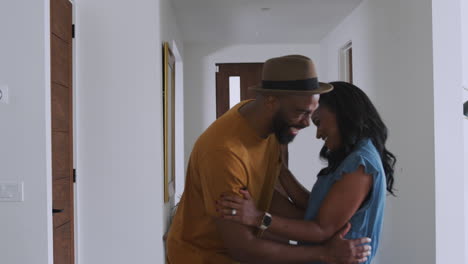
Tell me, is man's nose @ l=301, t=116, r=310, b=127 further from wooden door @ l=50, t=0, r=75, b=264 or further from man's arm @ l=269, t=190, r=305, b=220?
wooden door @ l=50, t=0, r=75, b=264

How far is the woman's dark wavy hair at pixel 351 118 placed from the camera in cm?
166

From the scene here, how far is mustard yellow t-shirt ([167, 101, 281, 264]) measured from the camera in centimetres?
141

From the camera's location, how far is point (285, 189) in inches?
75.4

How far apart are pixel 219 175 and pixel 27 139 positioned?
59.0 inches

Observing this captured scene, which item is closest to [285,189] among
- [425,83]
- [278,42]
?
[425,83]

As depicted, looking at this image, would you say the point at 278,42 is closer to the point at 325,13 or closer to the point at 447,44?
the point at 325,13

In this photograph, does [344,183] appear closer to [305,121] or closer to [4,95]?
[305,121]

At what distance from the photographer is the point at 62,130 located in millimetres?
3135

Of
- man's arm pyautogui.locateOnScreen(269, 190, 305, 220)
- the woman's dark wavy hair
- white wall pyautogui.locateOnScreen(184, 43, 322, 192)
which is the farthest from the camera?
white wall pyautogui.locateOnScreen(184, 43, 322, 192)

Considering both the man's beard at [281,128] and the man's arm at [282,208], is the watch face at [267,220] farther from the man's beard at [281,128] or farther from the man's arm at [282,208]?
the man's arm at [282,208]

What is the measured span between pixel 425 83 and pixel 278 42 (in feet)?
13.5

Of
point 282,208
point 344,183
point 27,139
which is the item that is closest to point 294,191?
point 282,208

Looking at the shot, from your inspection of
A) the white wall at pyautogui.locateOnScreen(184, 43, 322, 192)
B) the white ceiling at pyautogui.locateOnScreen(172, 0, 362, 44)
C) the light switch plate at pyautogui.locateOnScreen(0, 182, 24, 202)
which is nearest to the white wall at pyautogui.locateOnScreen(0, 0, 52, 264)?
the light switch plate at pyautogui.locateOnScreen(0, 182, 24, 202)

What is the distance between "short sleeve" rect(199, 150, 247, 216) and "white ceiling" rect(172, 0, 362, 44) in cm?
367
